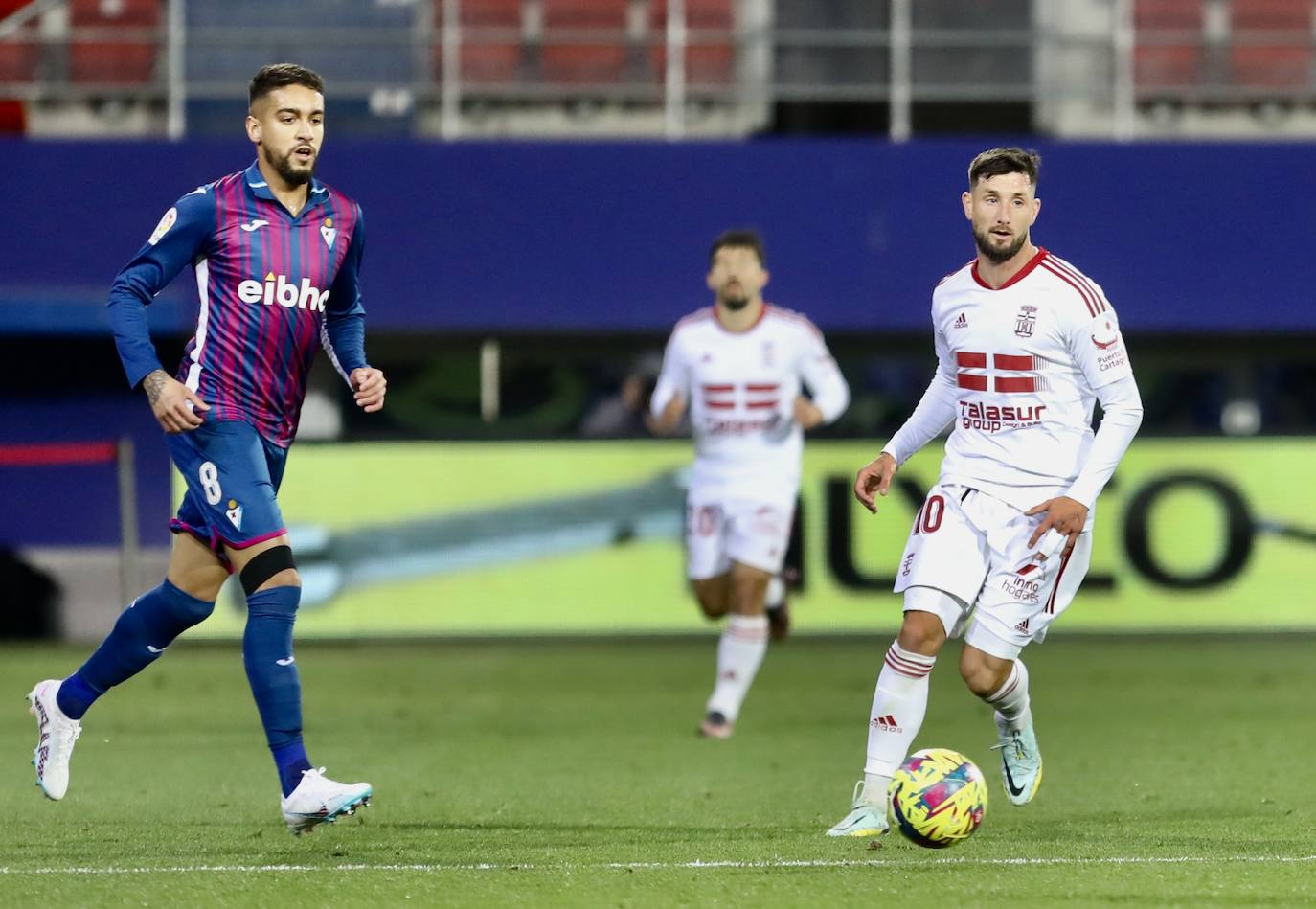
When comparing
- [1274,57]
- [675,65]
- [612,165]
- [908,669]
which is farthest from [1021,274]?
[1274,57]

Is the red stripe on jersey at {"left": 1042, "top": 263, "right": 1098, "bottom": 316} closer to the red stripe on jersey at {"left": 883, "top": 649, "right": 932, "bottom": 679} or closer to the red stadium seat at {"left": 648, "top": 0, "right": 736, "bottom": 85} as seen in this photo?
the red stripe on jersey at {"left": 883, "top": 649, "right": 932, "bottom": 679}

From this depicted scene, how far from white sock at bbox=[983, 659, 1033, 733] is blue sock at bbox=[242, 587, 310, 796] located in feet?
7.20

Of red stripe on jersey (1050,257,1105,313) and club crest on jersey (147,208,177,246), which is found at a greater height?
club crest on jersey (147,208,177,246)

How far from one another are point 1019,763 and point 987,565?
2.81ft

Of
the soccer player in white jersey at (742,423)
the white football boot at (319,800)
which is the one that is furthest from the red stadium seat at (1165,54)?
the white football boot at (319,800)

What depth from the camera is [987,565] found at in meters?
6.76

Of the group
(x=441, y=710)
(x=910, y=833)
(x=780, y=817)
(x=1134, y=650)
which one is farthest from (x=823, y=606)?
(x=910, y=833)

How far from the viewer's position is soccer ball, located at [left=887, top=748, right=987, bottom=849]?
20.1 ft

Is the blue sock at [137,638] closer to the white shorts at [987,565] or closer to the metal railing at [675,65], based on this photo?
the white shorts at [987,565]

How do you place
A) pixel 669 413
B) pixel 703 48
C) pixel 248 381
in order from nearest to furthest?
pixel 248 381, pixel 669 413, pixel 703 48

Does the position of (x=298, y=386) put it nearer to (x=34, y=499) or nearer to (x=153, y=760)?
(x=153, y=760)

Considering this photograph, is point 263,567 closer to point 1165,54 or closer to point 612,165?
point 612,165

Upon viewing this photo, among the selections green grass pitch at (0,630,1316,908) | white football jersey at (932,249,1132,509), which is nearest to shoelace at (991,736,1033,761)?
green grass pitch at (0,630,1316,908)

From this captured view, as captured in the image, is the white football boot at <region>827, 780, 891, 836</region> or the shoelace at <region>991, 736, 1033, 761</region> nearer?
the white football boot at <region>827, 780, 891, 836</region>
